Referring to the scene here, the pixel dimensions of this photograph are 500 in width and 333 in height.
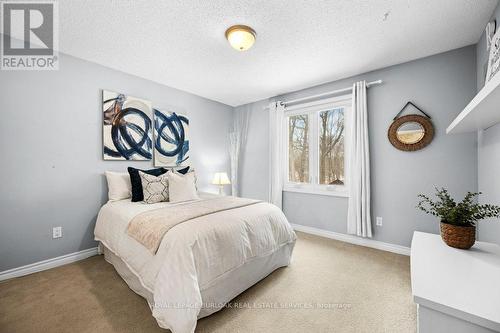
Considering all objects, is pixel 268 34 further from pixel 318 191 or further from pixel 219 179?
pixel 219 179

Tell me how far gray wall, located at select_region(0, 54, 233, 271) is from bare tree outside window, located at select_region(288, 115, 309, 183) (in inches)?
106

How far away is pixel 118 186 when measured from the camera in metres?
2.69

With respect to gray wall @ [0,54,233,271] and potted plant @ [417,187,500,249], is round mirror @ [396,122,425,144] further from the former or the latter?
gray wall @ [0,54,233,271]

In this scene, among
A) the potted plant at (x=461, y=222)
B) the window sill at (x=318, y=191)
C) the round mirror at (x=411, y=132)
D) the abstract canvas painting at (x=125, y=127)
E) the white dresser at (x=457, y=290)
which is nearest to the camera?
the white dresser at (x=457, y=290)

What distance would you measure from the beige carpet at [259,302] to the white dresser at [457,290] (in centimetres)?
76

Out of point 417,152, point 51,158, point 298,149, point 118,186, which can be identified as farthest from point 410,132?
point 51,158

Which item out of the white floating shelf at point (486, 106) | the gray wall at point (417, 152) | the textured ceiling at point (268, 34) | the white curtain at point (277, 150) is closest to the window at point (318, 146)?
the white curtain at point (277, 150)

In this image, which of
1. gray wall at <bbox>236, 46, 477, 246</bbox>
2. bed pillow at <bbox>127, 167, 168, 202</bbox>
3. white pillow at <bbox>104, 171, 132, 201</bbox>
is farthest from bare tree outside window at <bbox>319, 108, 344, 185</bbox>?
white pillow at <bbox>104, 171, 132, 201</bbox>

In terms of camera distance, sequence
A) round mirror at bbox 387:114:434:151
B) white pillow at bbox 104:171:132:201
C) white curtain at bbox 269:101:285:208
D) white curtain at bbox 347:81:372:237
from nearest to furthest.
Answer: round mirror at bbox 387:114:434:151 → white pillow at bbox 104:171:132:201 → white curtain at bbox 347:81:372:237 → white curtain at bbox 269:101:285:208

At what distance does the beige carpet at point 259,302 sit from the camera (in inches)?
59.9

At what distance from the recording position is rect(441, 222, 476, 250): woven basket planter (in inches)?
49.0

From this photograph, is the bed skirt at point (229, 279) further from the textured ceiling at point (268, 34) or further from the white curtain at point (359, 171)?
the textured ceiling at point (268, 34)

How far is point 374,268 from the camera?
7.73ft

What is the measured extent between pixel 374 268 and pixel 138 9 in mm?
3537
